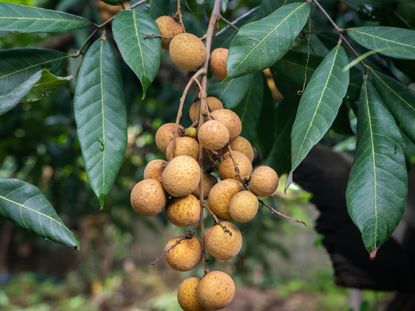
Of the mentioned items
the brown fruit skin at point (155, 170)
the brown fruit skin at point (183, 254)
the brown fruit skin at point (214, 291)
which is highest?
the brown fruit skin at point (155, 170)

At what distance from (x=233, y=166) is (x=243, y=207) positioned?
6cm

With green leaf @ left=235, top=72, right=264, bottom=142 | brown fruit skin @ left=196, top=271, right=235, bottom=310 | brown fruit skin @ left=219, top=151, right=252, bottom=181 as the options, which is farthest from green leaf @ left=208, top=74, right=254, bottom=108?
brown fruit skin @ left=196, top=271, right=235, bottom=310

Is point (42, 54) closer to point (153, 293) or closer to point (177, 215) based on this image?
point (177, 215)

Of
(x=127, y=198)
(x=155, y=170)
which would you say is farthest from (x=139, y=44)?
(x=127, y=198)

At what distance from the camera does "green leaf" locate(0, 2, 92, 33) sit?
0.78m

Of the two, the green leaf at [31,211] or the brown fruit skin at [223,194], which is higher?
the brown fruit skin at [223,194]

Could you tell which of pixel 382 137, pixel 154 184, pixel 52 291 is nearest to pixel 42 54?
pixel 154 184

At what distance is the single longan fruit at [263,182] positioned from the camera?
0.69 m

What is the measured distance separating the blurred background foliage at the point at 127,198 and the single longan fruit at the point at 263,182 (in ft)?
0.76

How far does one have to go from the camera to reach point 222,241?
0.68m

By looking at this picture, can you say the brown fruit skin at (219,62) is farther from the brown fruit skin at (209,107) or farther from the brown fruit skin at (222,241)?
the brown fruit skin at (222,241)

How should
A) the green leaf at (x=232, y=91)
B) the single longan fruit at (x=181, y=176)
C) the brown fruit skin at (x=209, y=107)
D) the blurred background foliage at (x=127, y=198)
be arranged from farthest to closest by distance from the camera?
1. the blurred background foliage at (x=127, y=198)
2. the green leaf at (x=232, y=91)
3. the brown fruit skin at (x=209, y=107)
4. the single longan fruit at (x=181, y=176)

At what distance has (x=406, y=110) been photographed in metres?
0.74

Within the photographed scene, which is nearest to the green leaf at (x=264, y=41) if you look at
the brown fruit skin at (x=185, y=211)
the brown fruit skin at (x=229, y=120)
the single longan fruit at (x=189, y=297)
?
the brown fruit skin at (x=229, y=120)
